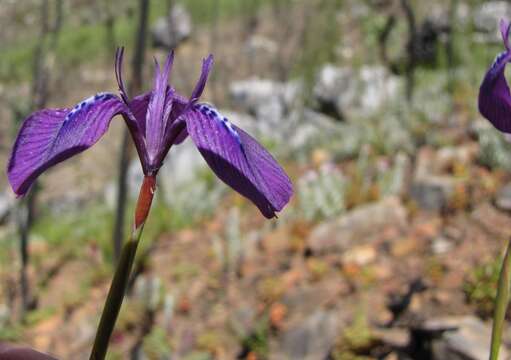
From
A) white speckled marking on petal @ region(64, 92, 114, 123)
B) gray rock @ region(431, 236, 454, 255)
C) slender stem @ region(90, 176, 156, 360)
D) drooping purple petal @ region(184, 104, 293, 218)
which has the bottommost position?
gray rock @ region(431, 236, 454, 255)

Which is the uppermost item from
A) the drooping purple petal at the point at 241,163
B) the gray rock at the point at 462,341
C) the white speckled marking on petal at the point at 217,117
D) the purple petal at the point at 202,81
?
the purple petal at the point at 202,81

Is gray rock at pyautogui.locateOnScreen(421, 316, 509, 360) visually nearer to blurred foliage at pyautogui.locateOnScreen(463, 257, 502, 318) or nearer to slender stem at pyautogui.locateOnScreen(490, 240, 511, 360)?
blurred foliage at pyautogui.locateOnScreen(463, 257, 502, 318)

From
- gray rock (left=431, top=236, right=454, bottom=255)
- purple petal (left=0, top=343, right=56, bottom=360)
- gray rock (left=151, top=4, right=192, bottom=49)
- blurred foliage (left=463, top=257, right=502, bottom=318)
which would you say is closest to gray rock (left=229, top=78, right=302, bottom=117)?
gray rock (left=151, top=4, right=192, bottom=49)

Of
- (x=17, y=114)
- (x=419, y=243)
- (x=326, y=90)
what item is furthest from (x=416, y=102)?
(x=17, y=114)

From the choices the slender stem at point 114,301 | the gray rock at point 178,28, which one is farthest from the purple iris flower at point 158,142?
the gray rock at point 178,28

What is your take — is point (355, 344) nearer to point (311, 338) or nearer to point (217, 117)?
point (311, 338)

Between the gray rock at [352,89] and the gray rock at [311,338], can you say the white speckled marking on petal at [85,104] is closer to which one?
the gray rock at [311,338]

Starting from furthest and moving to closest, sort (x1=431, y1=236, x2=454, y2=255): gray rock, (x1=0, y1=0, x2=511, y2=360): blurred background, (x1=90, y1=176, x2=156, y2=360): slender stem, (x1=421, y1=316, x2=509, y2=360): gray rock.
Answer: (x1=431, y1=236, x2=454, y2=255): gray rock
(x1=0, y1=0, x2=511, y2=360): blurred background
(x1=421, y1=316, x2=509, y2=360): gray rock
(x1=90, y1=176, x2=156, y2=360): slender stem

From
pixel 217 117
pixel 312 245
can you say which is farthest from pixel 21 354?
pixel 312 245
